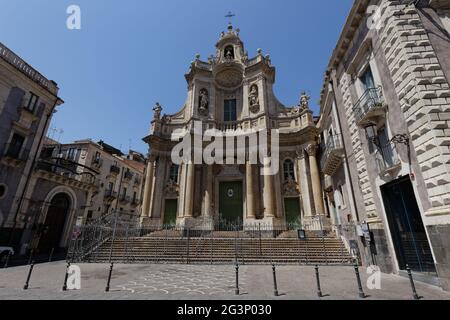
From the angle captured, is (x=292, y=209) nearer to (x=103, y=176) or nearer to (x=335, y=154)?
(x=335, y=154)

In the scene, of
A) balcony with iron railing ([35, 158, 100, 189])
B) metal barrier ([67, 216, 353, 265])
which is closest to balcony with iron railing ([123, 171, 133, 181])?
balcony with iron railing ([35, 158, 100, 189])

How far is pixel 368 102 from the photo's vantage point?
380 inches

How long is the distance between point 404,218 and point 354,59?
24.8 feet

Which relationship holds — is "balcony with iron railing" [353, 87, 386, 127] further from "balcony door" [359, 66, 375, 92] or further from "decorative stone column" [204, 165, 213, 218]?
"decorative stone column" [204, 165, 213, 218]

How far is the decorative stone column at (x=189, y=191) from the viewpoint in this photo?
20047 mm

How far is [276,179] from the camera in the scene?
2083 cm

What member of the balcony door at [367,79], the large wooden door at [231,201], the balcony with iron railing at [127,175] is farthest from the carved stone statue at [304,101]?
the balcony with iron railing at [127,175]

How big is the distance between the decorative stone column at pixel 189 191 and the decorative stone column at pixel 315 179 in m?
10.9

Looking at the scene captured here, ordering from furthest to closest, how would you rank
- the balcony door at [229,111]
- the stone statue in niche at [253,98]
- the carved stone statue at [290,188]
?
the balcony door at [229,111] → the stone statue in niche at [253,98] → the carved stone statue at [290,188]

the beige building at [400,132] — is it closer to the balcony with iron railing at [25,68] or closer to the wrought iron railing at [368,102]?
the wrought iron railing at [368,102]

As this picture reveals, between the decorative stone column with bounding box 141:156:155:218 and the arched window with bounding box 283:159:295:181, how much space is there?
43.3ft

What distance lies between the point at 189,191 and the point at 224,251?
26.1 ft

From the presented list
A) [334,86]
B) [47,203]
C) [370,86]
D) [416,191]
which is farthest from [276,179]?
[47,203]
